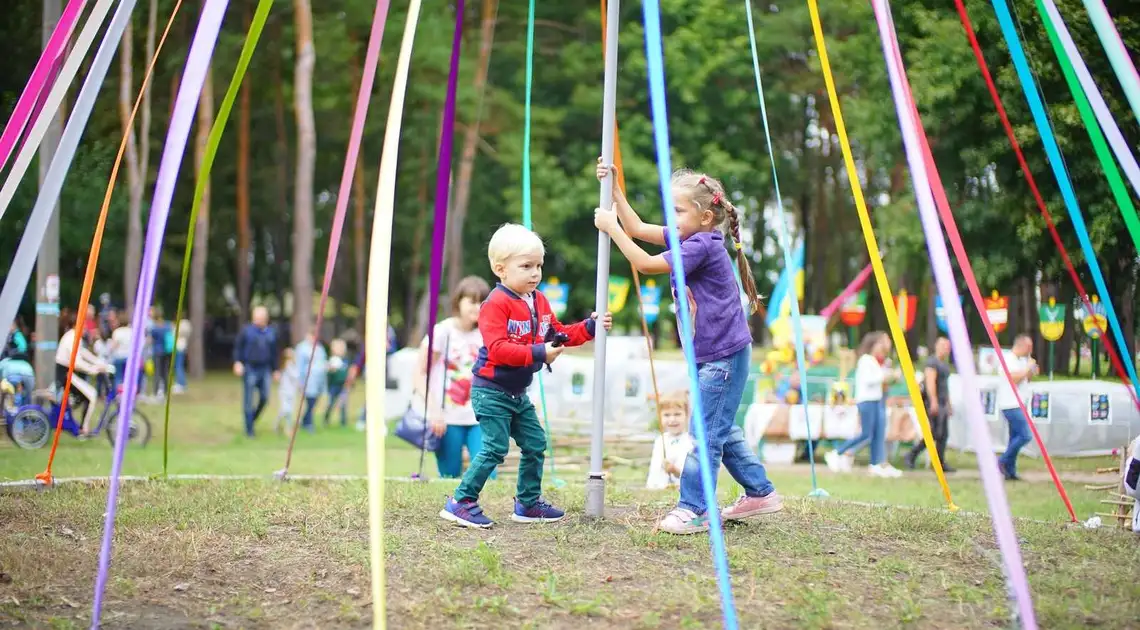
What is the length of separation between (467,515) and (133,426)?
8.63 metres

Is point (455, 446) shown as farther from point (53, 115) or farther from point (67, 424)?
point (67, 424)

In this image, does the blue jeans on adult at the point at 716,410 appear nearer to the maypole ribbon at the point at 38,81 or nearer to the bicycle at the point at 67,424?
the maypole ribbon at the point at 38,81

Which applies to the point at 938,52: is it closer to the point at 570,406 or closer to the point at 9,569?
the point at 570,406

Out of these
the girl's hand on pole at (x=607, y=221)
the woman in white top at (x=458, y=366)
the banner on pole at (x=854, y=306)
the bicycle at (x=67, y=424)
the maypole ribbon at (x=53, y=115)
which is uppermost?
the maypole ribbon at (x=53, y=115)

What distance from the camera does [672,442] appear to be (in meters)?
8.49

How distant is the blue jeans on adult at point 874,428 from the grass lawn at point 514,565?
608cm

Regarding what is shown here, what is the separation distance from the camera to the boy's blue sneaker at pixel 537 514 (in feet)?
17.7

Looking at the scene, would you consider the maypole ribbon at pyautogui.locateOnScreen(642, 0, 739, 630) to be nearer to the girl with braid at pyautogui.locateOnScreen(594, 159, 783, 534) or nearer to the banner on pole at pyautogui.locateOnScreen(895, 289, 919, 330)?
the girl with braid at pyautogui.locateOnScreen(594, 159, 783, 534)

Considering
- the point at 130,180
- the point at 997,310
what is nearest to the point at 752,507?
the point at 997,310

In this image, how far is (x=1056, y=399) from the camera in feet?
40.6

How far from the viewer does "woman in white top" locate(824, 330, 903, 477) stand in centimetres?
1211

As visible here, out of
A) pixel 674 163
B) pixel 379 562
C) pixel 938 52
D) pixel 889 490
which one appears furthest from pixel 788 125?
pixel 379 562

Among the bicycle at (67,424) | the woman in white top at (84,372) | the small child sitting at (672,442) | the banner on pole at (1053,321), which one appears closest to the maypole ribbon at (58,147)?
the small child sitting at (672,442)

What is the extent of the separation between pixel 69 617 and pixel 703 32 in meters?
22.9
